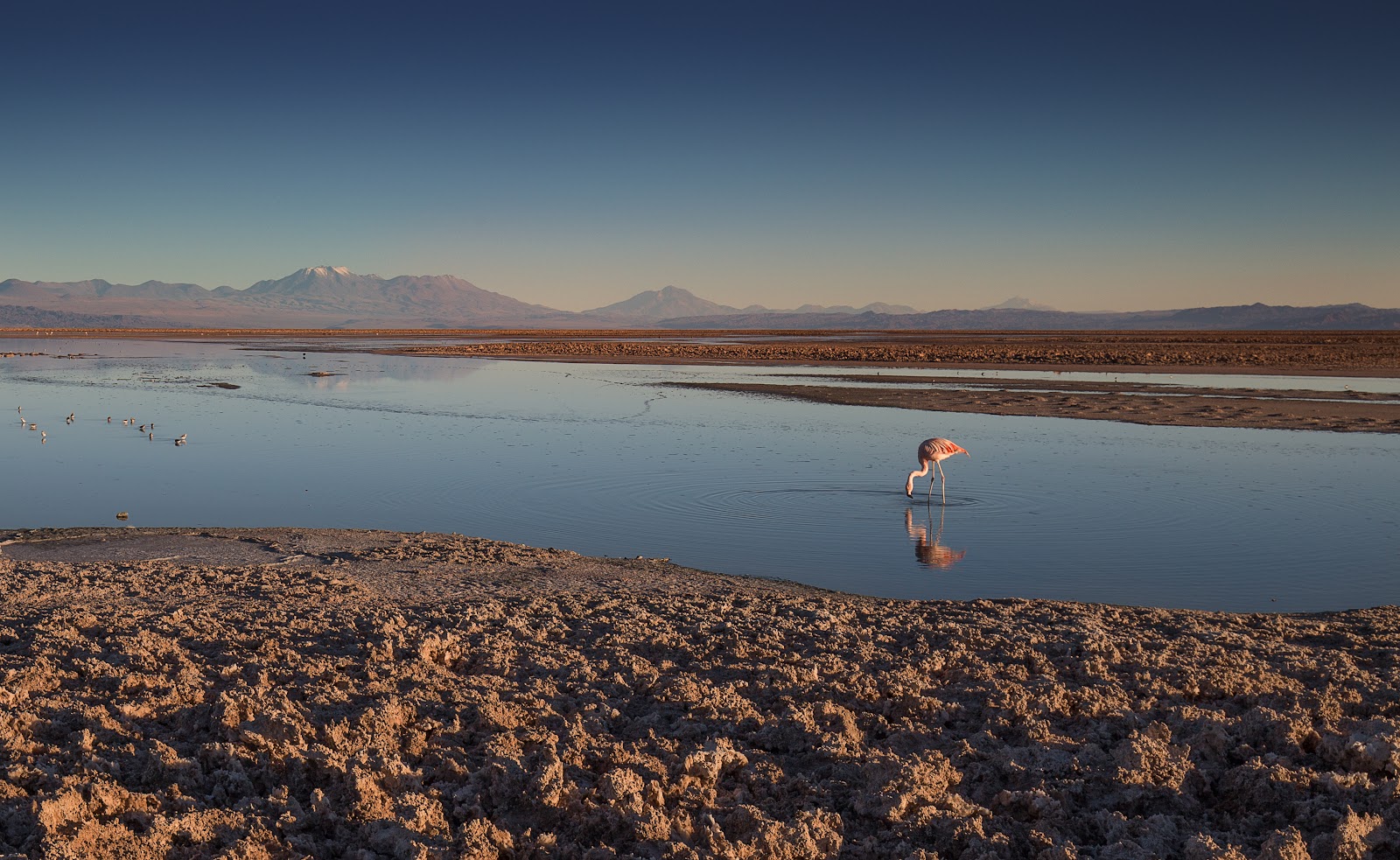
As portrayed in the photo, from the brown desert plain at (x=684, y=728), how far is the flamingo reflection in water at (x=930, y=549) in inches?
87.4

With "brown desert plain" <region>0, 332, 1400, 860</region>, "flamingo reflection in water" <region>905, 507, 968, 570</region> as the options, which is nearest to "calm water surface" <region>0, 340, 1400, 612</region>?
"flamingo reflection in water" <region>905, 507, 968, 570</region>

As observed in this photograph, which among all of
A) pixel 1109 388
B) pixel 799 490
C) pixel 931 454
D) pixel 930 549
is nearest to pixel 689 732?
pixel 930 549

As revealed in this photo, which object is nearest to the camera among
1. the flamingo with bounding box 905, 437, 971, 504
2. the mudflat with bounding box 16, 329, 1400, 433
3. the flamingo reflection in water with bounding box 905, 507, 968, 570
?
the flamingo reflection in water with bounding box 905, 507, 968, 570

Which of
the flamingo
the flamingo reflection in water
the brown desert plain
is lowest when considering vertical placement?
the flamingo reflection in water

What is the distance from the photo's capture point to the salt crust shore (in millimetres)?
4012

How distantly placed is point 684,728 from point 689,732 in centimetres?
3

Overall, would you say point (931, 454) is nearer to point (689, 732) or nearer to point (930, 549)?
point (930, 549)

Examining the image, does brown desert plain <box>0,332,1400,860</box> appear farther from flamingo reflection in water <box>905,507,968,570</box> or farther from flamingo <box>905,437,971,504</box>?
flamingo <box>905,437,971,504</box>

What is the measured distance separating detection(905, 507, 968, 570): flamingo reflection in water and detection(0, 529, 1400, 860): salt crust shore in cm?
256

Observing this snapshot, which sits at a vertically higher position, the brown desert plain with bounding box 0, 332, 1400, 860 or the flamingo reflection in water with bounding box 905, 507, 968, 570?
the brown desert plain with bounding box 0, 332, 1400, 860

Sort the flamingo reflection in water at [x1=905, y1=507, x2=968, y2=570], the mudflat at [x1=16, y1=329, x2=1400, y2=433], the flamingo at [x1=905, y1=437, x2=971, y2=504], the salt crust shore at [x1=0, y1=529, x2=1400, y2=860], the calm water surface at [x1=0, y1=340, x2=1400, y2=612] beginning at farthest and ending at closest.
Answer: the mudflat at [x1=16, y1=329, x2=1400, y2=433] → the flamingo at [x1=905, y1=437, x2=971, y2=504] → the flamingo reflection in water at [x1=905, y1=507, x2=968, y2=570] → the calm water surface at [x1=0, y1=340, x2=1400, y2=612] → the salt crust shore at [x1=0, y1=529, x2=1400, y2=860]

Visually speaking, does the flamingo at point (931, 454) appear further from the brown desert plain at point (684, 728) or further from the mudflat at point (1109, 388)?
the mudflat at point (1109, 388)

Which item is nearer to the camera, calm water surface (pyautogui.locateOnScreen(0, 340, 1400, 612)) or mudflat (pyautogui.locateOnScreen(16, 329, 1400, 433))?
calm water surface (pyautogui.locateOnScreen(0, 340, 1400, 612))

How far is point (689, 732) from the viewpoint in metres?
4.83
